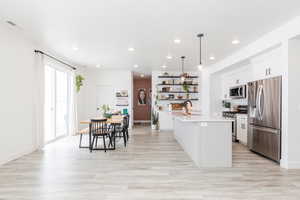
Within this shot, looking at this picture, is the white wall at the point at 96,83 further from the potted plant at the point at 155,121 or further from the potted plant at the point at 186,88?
the potted plant at the point at 186,88

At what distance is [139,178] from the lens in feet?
10.6

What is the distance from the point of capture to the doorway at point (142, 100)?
12125 mm

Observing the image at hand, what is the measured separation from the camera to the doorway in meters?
12.1

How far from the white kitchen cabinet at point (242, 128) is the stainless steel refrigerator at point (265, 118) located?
54cm

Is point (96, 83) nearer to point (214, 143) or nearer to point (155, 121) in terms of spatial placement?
point (155, 121)

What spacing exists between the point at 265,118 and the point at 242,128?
1.52 metres

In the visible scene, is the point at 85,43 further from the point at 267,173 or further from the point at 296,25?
the point at 267,173

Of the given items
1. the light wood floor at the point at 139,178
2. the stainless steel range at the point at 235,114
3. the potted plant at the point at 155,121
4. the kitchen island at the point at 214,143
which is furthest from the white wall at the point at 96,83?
the kitchen island at the point at 214,143

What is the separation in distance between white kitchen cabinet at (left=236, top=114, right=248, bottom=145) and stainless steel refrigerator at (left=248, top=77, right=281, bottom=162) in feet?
1.77

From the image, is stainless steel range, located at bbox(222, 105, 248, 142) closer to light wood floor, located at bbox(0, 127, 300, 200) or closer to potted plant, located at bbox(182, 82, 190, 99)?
light wood floor, located at bbox(0, 127, 300, 200)

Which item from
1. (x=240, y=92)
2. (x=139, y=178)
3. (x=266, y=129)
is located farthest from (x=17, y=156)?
(x=240, y=92)

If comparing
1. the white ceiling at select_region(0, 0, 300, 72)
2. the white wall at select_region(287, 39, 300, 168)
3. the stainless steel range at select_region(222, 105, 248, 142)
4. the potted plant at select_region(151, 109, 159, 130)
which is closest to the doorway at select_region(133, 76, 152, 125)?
the potted plant at select_region(151, 109, 159, 130)

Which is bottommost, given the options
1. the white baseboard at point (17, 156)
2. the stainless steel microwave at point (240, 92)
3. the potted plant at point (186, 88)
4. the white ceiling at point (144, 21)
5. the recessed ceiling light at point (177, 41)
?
the white baseboard at point (17, 156)

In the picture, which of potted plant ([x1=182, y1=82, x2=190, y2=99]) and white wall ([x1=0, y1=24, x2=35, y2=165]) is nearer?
white wall ([x1=0, y1=24, x2=35, y2=165])
